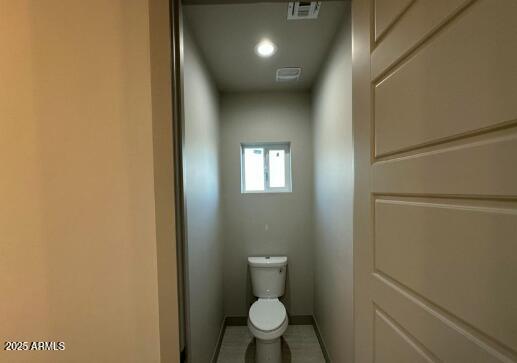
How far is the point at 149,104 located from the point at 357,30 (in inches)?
30.5

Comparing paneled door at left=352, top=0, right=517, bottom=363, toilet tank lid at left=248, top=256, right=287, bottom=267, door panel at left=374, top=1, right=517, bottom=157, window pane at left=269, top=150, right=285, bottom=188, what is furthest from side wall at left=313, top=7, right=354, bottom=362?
door panel at left=374, top=1, right=517, bottom=157

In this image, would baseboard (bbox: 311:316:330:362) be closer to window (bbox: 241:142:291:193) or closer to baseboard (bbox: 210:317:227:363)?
baseboard (bbox: 210:317:227:363)

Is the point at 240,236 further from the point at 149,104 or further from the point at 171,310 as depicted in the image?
the point at 149,104

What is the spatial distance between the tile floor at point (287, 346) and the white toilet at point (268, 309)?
0.66 feet

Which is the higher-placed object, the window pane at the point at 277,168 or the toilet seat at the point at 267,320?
the window pane at the point at 277,168

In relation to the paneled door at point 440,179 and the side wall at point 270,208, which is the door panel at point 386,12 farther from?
the side wall at point 270,208

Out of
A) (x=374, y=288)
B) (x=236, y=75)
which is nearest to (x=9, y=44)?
(x=374, y=288)

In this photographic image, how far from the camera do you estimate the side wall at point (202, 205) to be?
1.42 meters

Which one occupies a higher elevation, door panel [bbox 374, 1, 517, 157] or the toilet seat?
door panel [bbox 374, 1, 517, 157]

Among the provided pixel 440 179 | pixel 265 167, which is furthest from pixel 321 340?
pixel 440 179

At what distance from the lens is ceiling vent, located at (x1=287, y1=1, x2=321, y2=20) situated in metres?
1.28

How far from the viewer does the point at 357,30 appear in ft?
2.78

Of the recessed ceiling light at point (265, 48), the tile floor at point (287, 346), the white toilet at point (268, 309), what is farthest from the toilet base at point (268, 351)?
the recessed ceiling light at point (265, 48)

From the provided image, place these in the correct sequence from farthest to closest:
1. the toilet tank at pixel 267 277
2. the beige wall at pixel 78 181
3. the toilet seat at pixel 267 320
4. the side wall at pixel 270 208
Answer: the side wall at pixel 270 208
the toilet tank at pixel 267 277
the toilet seat at pixel 267 320
the beige wall at pixel 78 181
